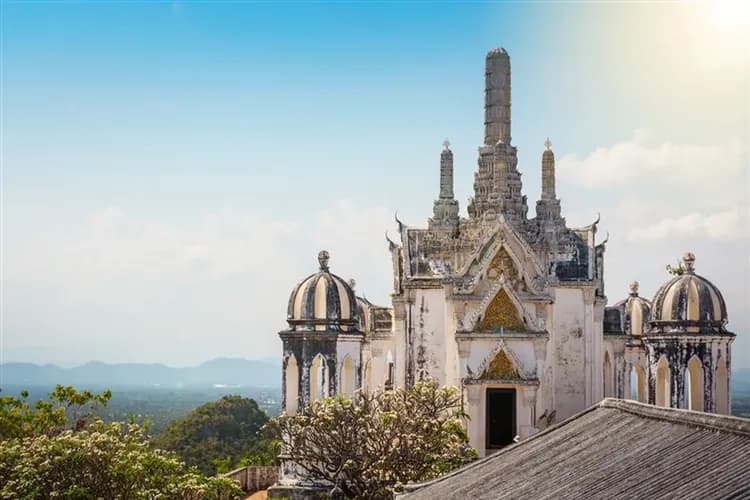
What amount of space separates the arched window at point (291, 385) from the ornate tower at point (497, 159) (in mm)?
8149

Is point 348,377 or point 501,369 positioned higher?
point 501,369

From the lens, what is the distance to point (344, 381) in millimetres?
35562

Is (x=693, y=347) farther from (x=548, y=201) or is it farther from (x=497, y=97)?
(x=497, y=97)

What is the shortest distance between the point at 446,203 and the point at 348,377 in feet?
25.5

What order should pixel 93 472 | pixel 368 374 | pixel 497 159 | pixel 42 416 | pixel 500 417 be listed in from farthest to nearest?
pixel 368 374 < pixel 497 159 < pixel 500 417 < pixel 42 416 < pixel 93 472

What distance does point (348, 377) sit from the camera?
35625 millimetres

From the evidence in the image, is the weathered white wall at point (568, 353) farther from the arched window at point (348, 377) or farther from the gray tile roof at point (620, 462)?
the gray tile roof at point (620, 462)

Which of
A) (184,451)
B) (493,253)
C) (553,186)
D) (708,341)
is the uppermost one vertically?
(553,186)

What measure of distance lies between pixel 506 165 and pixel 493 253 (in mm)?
4472

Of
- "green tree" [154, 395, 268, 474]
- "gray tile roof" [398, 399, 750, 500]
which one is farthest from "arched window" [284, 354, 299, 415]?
"green tree" [154, 395, 268, 474]

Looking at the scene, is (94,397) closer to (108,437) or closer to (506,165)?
(108,437)

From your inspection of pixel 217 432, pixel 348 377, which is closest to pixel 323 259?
pixel 348 377

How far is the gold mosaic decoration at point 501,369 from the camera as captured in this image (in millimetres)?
34406

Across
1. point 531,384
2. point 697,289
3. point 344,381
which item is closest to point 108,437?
point 344,381
